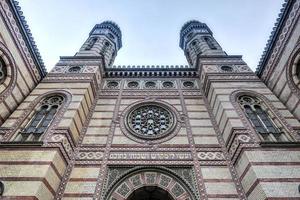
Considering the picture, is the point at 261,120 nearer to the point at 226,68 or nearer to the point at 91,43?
the point at 226,68

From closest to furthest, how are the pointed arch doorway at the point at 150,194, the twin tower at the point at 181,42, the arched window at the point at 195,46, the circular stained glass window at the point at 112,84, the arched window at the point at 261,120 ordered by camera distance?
the pointed arch doorway at the point at 150,194 < the arched window at the point at 261,120 < the circular stained glass window at the point at 112,84 < the twin tower at the point at 181,42 < the arched window at the point at 195,46

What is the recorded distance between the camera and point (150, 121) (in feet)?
28.3

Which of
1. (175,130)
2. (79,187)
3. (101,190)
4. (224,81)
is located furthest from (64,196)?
(224,81)

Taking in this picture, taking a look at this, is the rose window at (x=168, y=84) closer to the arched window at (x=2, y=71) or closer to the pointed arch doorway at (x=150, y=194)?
the pointed arch doorway at (x=150, y=194)

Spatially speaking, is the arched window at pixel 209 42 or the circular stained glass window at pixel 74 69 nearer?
the circular stained glass window at pixel 74 69

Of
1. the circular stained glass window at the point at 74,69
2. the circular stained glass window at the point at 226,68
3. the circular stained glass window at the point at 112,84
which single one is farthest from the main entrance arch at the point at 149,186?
the circular stained glass window at the point at 226,68

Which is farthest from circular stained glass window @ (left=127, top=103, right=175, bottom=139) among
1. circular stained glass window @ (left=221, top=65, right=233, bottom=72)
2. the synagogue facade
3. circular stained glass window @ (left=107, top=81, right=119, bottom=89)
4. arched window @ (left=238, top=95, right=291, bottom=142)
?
circular stained glass window @ (left=221, top=65, right=233, bottom=72)

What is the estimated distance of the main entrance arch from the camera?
626 centimetres

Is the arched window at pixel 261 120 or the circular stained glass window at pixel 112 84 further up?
the circular stained glass window at pixel 112 84

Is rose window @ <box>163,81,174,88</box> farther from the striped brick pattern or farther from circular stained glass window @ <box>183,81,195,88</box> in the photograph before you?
the striped brick pattern

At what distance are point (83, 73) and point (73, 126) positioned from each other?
296 cm

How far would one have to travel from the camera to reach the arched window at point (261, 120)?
7055mm

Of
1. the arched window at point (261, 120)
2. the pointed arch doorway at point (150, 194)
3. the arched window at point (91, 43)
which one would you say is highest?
the arched window at point (91, 43)

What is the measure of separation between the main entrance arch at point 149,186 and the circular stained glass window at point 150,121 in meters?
1.38
